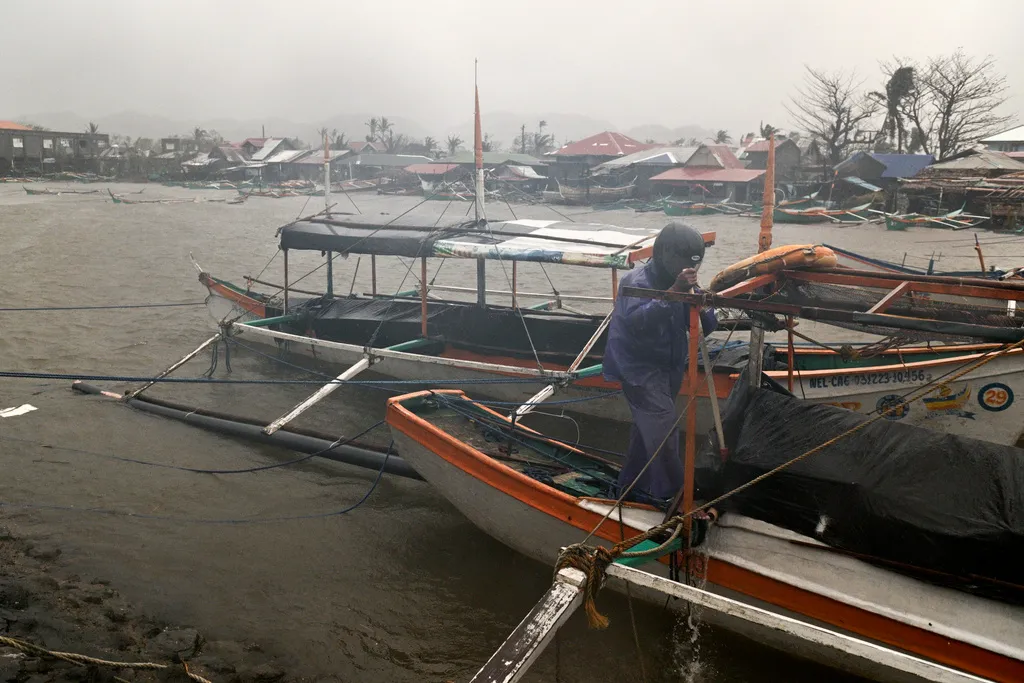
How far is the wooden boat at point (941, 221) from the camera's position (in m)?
23.4

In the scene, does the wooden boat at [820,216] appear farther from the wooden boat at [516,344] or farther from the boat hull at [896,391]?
the boat hull at [896,391]

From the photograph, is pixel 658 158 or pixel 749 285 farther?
pixel 658 158

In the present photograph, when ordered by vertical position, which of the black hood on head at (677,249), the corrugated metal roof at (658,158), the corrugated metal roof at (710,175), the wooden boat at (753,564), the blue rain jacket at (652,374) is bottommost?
the wooden boat at (753,564)

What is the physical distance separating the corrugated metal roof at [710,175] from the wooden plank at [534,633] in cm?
3565

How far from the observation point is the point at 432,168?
1913 inches

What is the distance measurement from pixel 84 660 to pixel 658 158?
4165cm

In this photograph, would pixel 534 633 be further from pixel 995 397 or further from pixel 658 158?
pixel 658 158

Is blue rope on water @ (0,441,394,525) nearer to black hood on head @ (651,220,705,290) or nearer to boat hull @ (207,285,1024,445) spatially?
boat hull @ (207,285,1024,445)

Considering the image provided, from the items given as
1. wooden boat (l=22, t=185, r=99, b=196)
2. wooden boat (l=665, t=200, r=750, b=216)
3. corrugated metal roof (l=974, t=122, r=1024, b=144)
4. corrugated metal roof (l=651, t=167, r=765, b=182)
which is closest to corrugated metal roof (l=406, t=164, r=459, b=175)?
corrugated metal roof (l=651, t=167, r=765, b=182)

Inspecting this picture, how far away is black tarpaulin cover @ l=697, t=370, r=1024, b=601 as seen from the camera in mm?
3658

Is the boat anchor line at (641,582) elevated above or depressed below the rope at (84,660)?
above

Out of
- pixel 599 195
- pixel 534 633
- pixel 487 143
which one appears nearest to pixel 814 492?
pixel 534 633

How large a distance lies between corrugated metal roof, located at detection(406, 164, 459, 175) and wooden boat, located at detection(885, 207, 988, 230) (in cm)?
2778

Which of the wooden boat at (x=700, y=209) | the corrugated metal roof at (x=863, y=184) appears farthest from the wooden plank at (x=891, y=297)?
the corrugated metal roof at (x=863, y=184)
